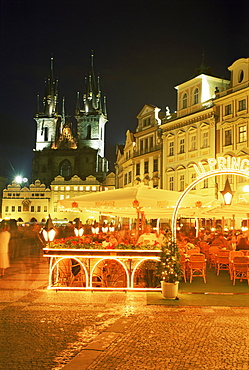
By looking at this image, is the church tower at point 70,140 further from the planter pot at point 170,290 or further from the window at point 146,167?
the planter pot at point 170,290

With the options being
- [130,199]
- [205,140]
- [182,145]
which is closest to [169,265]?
[130,199]

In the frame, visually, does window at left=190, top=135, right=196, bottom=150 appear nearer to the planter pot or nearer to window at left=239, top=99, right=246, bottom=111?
window at left=239, top=99, right=246, bottom=111

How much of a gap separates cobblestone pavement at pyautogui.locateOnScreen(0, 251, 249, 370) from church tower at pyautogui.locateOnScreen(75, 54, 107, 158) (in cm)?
9649

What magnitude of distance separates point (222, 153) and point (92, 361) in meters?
30.4

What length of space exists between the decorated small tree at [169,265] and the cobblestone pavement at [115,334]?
2.44ft

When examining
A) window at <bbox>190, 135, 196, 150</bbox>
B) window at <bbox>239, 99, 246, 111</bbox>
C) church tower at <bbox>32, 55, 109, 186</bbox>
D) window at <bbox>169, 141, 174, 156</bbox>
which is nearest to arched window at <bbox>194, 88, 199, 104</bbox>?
window at <bbox>190, 135, 196, 150</bbox>

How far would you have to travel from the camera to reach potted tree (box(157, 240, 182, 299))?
10.4 meters

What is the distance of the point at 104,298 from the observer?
34.3 feet

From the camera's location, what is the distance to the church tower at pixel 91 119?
350 feet

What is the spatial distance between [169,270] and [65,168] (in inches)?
3766

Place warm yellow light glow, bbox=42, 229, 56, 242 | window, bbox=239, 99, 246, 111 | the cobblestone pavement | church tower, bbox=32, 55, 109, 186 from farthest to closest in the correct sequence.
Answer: church tower, bbox=32, 55, 109, 186, window, bbox=239, 99, 246, 111, warm yellow light glow, bbox=42, 229, 56, 242, the cobblestone pavement

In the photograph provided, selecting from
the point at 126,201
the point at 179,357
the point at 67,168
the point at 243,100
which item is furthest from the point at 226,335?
the point at 67,168

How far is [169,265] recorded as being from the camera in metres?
10.5

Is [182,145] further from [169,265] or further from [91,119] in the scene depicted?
[91,119]
